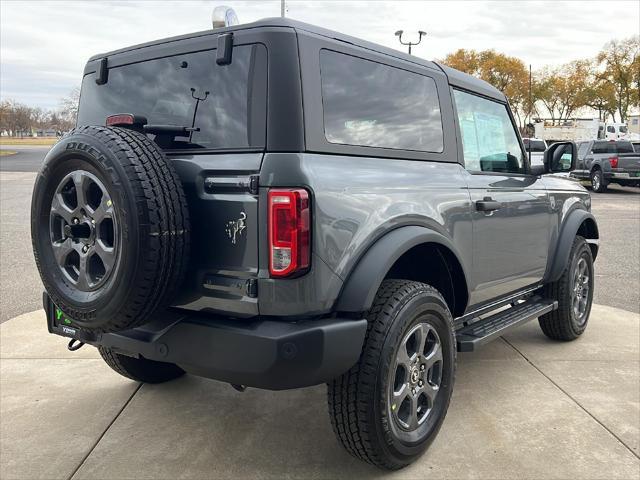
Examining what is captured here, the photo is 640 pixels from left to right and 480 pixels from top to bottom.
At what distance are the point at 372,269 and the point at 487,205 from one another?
4.11 feet

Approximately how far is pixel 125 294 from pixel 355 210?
38.9 inches

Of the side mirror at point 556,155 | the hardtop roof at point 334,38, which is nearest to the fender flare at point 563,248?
the side mirror at point 556,155

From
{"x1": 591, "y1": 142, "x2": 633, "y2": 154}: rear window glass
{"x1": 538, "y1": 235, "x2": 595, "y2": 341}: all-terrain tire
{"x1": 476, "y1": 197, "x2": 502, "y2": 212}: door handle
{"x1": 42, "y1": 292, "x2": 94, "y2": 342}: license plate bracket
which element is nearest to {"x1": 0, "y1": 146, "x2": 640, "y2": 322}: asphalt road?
{"x1": 538, "y1": 235, "x2": 595, "y2": 341}: all-terrain tire

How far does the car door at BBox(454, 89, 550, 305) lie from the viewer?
346 cm

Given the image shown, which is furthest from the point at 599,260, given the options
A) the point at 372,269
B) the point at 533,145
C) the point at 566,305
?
the point at 372,269

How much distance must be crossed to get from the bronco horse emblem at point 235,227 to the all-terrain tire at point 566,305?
3.07 meters

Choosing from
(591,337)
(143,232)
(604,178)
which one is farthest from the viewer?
(604,178)

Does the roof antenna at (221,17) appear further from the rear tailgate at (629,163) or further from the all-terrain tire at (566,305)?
the rear tailgate at (629,163)

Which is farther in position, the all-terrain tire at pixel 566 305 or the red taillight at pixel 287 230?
the all-terrain tire at pixel 566 305

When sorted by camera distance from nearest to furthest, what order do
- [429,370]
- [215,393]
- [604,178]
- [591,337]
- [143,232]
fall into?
[143,232] < [429,370] < [215,393] < [591,337] < [604,178]

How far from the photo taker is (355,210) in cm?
248

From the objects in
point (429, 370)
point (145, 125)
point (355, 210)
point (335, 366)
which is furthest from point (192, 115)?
point (429, 370)

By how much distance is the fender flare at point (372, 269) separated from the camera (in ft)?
7.95

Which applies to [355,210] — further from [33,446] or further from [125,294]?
[33,446]
